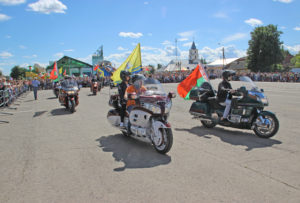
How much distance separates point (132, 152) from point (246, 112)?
3.09 meters

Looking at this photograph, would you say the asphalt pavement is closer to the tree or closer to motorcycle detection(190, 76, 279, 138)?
motorcycle detection(190, 76, 279, 138)

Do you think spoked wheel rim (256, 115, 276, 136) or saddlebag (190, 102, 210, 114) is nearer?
spoked wheel rim (256, 115, 276, 136)

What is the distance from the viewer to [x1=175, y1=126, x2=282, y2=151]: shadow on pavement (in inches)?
222

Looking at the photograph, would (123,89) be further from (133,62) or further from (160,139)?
(160,139)

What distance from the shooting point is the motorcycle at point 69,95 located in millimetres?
11718

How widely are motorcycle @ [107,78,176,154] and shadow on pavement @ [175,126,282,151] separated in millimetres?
1778

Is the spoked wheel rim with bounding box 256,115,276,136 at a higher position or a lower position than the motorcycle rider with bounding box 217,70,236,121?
lower

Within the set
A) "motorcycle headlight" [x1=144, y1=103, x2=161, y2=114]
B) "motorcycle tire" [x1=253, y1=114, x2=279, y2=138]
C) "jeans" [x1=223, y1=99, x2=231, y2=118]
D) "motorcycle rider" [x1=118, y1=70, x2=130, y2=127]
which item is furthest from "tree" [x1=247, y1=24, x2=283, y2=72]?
"motorcycle headlight" [x1=144, y1=103, x2=161, y2=114]

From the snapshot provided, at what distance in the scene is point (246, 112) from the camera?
6.41m

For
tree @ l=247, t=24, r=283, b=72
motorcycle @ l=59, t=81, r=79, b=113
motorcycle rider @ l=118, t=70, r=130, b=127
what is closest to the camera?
motorcycle rider @ l=118, t=70, r=130, b=127

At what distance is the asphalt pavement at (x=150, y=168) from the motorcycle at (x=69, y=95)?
458 centimetres

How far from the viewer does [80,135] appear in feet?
23.0

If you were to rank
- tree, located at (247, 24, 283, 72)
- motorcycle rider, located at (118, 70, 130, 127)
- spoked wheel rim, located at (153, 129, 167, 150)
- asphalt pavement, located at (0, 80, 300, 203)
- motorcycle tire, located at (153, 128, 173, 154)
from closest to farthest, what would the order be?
asphalt pavement, located at (0, 80, 300, 203) → motorcycle tire, located at (153, 128, 173, 154) → spoked wheel rim, located at (153, 129, 167, 150) → motorcycle rider, located at (118, 70, 130, 127) → tree, located at (247, 24, 283, 72)

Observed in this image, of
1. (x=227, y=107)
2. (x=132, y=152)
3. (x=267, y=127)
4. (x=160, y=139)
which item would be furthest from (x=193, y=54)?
(x=160, y=139)
